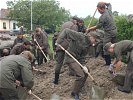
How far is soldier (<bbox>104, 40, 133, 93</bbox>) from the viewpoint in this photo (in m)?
9.61

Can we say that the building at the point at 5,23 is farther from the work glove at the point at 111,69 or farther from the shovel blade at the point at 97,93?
the shovel blade at the point at 97,93

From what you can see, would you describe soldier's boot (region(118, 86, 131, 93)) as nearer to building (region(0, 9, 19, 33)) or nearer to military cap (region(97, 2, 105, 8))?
military cap (region(97, 2, 105, 8))

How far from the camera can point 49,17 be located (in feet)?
226

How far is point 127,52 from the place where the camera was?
32.7 ft

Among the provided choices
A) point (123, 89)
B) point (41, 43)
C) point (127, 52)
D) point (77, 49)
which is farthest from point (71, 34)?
point (41, 43)

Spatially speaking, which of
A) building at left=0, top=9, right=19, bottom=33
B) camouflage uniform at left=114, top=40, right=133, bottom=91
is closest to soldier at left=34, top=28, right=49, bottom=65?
camouflage uniform at left=114, top=40, right=133, bottom=91

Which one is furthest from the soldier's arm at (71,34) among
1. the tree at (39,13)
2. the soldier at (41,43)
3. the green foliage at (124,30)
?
the tree at (39,13)

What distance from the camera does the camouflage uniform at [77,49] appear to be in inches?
401

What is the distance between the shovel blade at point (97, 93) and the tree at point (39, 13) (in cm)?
5605

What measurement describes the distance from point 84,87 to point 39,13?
58.4m

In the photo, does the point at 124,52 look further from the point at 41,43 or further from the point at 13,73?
the point at 41,43

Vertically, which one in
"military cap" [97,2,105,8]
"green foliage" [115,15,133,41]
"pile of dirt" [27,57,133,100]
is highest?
"military cap" [97,2,105,8]

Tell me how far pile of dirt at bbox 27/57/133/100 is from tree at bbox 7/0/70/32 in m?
54.0

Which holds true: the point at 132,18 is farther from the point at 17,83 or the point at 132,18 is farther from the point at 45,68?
the point at 17,83
